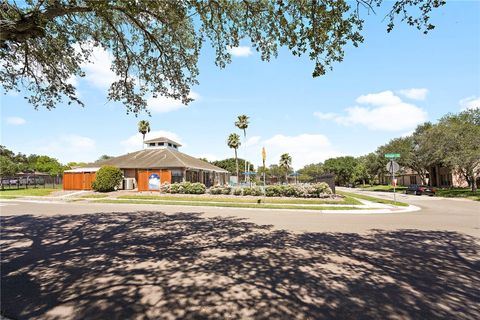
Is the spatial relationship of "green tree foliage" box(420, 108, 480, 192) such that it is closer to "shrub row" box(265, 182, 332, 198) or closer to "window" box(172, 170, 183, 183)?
"shrub row" box(265, 182, 332, 198)

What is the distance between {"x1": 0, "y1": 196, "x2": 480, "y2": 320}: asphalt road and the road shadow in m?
0.02

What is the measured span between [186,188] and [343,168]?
257 ft

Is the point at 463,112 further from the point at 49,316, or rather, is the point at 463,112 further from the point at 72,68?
the point at 49,316

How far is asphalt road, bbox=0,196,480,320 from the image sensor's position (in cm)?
435

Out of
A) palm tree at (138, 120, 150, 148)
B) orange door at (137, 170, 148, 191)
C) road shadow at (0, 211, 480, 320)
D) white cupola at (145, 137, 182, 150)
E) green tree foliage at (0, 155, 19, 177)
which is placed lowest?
road shadow at (0, 211, 480, 320)

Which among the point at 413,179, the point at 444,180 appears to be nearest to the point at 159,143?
the point at 444,180

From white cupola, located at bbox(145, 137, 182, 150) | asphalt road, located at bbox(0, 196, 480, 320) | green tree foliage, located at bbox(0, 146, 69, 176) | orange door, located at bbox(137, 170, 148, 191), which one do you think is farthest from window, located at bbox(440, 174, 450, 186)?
green tree foliage, located at bbox(0, 146, 69, 176)

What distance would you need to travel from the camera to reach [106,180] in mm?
30312

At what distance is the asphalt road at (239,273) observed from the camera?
435cm

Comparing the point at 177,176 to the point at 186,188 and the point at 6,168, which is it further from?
the point at 6,168

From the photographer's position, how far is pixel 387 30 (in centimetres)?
660

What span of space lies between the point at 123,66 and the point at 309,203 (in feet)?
Answer: 50.2

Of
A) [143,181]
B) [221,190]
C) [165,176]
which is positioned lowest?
[221,190]

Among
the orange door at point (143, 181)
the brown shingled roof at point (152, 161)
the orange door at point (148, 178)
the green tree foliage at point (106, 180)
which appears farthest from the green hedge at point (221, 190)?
the green tree foliage at point (106, 180)
